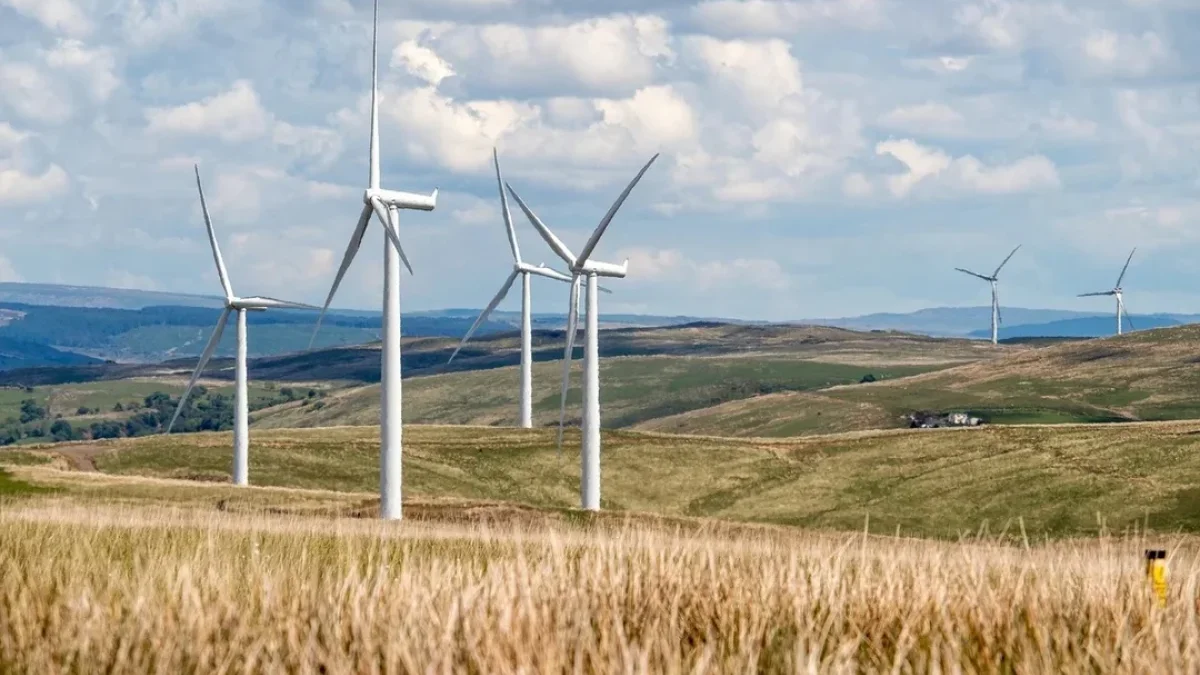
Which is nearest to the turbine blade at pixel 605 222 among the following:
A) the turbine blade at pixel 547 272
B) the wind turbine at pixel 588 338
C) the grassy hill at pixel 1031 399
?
the wind turbine at pixel 588 338

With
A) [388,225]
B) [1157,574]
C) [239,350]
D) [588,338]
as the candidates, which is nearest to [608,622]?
[1157,574]

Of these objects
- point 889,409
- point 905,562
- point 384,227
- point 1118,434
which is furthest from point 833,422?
point 905,562

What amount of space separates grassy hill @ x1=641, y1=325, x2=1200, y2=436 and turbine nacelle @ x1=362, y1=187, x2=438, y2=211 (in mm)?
95864

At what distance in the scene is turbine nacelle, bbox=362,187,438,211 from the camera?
230ft

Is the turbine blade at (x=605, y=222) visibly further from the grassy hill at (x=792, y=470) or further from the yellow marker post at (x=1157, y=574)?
the yellow marker post at (x=1157, y=574)

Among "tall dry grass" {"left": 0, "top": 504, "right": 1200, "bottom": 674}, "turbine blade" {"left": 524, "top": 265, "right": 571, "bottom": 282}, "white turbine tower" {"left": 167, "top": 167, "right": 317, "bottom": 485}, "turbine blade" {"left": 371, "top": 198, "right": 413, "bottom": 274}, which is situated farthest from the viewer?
"turbine blade" {"left": 524, "top": 265, "right": 571, "bottom": 282}

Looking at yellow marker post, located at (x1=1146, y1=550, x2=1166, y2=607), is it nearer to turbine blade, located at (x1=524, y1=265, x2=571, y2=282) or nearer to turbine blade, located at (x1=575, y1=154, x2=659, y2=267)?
turbine blade, located at (x1=575, y1=154, x2=659, y2=267)

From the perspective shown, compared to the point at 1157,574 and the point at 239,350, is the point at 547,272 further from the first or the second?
the point at 1157,574

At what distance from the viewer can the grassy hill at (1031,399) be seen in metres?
164

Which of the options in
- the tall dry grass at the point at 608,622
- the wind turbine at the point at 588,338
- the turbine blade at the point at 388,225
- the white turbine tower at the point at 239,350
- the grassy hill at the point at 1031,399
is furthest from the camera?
the grassy hill at the point at 1031,399

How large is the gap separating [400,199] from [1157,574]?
2315 inches

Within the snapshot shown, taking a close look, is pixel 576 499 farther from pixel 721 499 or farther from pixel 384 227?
pixel 384 227

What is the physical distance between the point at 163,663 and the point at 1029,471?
283 ft

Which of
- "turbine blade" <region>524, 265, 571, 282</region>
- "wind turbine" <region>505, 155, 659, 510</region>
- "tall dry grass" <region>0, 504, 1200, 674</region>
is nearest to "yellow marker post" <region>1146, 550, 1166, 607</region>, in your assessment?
"tall dry grass" <region>0, 504, 1200, 674</region>
